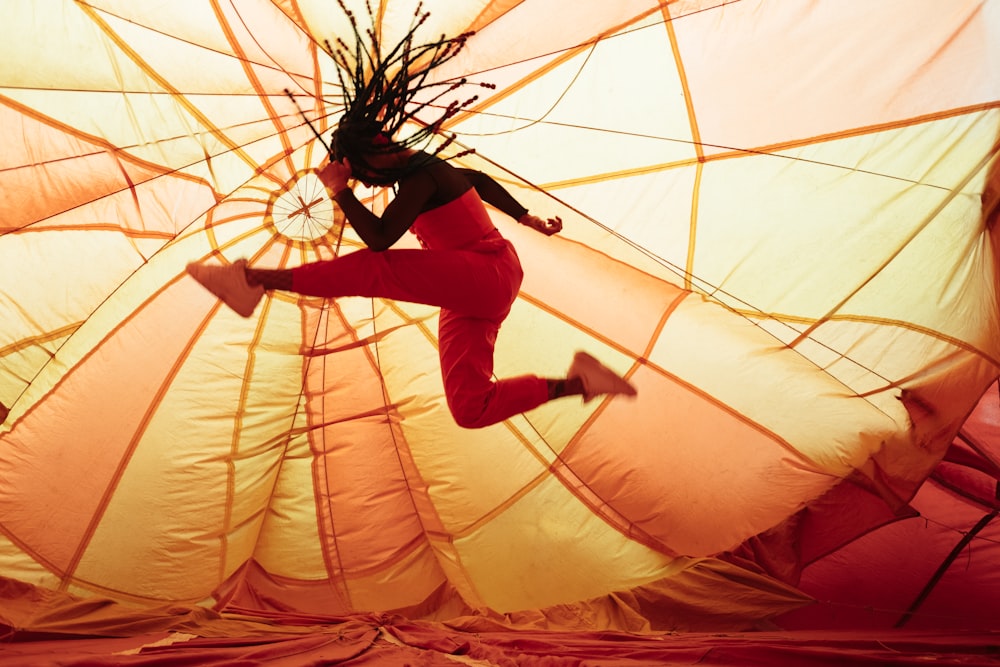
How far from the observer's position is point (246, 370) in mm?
3502

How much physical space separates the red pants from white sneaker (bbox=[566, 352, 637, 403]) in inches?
6.8

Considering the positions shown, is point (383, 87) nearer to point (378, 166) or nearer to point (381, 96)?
point (381, 96)

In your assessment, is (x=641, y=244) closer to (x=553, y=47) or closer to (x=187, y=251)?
(x=553, y=47)

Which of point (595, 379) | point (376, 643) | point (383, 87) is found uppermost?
point (383, 87)

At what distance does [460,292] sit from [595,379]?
Answer: 2.01 feet

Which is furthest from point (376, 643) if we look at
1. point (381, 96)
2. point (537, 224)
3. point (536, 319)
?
point (381, 96)

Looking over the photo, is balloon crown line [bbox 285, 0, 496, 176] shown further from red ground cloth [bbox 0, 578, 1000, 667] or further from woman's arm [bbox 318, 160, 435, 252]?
red ground cloth [bbox 0, 578, 1000, 667]

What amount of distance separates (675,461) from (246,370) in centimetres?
179

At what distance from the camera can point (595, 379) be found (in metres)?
2.75

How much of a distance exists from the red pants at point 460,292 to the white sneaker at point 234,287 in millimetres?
174

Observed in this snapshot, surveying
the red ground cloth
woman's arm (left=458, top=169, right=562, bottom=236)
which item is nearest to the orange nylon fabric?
the red ground cloth

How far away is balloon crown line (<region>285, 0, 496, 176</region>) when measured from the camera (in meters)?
2.30

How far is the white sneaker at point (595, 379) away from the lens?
8.94ft

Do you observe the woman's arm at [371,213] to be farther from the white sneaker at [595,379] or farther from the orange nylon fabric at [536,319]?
the white sneaker at [595,379]
